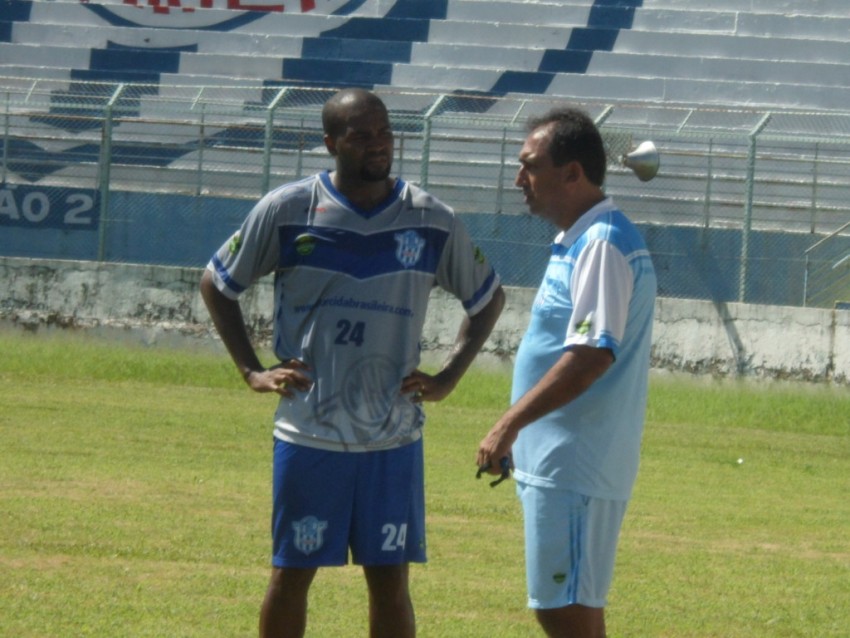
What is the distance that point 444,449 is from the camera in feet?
38.0

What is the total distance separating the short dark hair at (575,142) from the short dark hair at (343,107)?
562 millimetres

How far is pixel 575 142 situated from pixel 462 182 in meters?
15.9

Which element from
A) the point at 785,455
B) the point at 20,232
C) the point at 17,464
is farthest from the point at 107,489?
the point at 20,232

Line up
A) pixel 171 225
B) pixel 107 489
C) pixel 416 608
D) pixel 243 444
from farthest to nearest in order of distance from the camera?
pixel 171 225 → pixel 243 444 → pixel 107 489 → pixel 416 608

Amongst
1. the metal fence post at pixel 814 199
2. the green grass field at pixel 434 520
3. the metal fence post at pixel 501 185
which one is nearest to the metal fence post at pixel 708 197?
the metal fence post at pixel 814 199

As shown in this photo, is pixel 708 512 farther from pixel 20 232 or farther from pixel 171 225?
pixel 20 232

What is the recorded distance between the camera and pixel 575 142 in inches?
165

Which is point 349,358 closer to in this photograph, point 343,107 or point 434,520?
point 343,107

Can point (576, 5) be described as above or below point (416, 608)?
above

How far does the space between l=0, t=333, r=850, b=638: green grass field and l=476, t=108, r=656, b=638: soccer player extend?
6.15 ft

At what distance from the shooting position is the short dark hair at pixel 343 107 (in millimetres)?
4582

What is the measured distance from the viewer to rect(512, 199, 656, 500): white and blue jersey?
4.08m

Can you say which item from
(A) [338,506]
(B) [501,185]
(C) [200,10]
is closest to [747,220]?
(B) [501,185]

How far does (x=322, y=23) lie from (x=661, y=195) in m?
8.02
